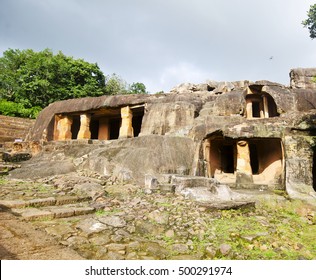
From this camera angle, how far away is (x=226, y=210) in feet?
16.9

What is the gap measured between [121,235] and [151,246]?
1.89ft

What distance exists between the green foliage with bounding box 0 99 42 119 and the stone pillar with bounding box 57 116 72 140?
19.4ft

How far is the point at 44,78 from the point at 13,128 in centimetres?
798

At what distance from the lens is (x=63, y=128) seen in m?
16.3

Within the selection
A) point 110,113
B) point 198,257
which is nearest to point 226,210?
point 198,257

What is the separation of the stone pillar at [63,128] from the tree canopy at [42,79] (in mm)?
5950

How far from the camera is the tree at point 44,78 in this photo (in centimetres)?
2256

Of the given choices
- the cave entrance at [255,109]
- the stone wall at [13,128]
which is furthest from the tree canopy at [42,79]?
the cave entrance at [255,109]

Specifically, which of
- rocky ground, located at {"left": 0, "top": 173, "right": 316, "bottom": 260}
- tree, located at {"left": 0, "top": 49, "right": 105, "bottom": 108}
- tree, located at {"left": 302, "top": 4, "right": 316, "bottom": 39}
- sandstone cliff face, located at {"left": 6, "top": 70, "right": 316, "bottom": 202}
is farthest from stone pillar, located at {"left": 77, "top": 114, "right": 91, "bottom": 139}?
tree, located at {"left": 302, "top": 4, "right": 316, "bottom": 39}

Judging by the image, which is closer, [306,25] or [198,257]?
[198,257]

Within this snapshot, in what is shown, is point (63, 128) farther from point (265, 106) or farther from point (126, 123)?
point (265, 106)

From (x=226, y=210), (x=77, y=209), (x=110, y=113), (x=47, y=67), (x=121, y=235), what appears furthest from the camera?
(x=47, y=67)

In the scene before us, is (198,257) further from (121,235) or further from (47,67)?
(47,67)

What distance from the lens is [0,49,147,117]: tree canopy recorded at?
2228 centimetres
